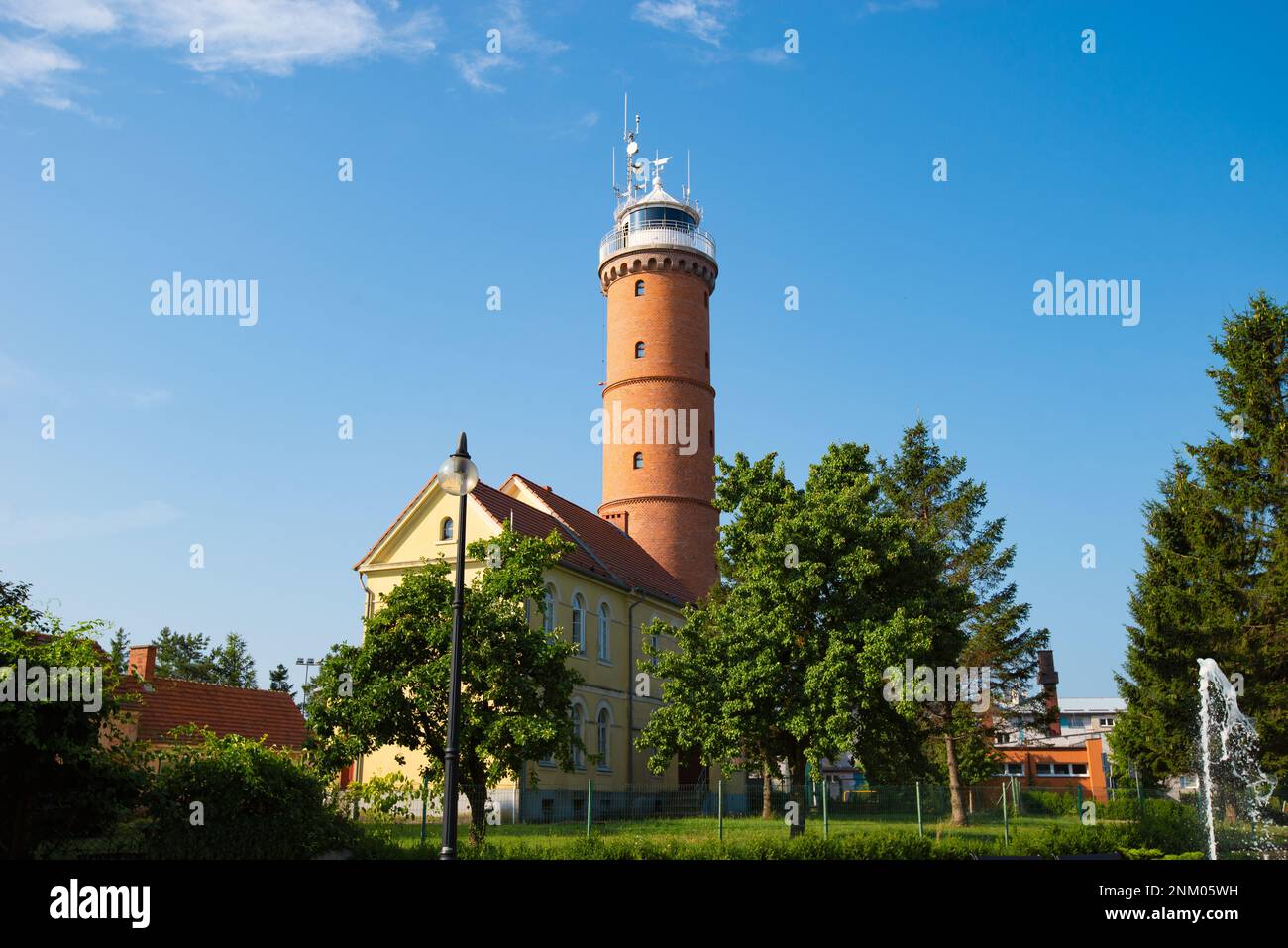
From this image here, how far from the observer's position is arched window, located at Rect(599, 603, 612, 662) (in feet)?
122

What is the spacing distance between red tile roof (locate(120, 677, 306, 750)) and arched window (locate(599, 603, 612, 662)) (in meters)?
11.6

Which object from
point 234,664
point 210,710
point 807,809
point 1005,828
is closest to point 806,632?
point 807,809

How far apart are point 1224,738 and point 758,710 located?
1894 cm

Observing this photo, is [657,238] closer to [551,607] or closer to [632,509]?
[632,509]

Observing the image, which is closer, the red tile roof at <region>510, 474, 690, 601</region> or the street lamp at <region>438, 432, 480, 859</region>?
the street lamp at <region>438, 432, 480, 859</region>

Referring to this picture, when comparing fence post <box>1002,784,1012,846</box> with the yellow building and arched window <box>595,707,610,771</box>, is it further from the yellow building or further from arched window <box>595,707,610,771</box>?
arched window <box>595,707,610,771</box>

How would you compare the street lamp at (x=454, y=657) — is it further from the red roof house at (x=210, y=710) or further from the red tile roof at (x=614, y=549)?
the red tile roof at (x=614, y=549)

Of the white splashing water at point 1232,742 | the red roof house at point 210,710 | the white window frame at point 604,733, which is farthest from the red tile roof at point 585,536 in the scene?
the white splashing water at point 1232,742

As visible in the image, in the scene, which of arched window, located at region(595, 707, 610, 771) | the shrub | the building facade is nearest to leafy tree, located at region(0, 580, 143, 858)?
the shrub

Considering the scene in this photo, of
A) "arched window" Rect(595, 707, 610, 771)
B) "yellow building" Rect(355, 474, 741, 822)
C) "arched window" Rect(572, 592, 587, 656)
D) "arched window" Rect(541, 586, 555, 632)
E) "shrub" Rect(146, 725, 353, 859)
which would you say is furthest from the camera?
"arched window" Rect(595, 707, 610, 771)

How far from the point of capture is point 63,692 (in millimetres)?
14734

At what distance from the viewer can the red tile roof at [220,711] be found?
35.2m

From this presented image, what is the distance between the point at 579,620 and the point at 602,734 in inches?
167
